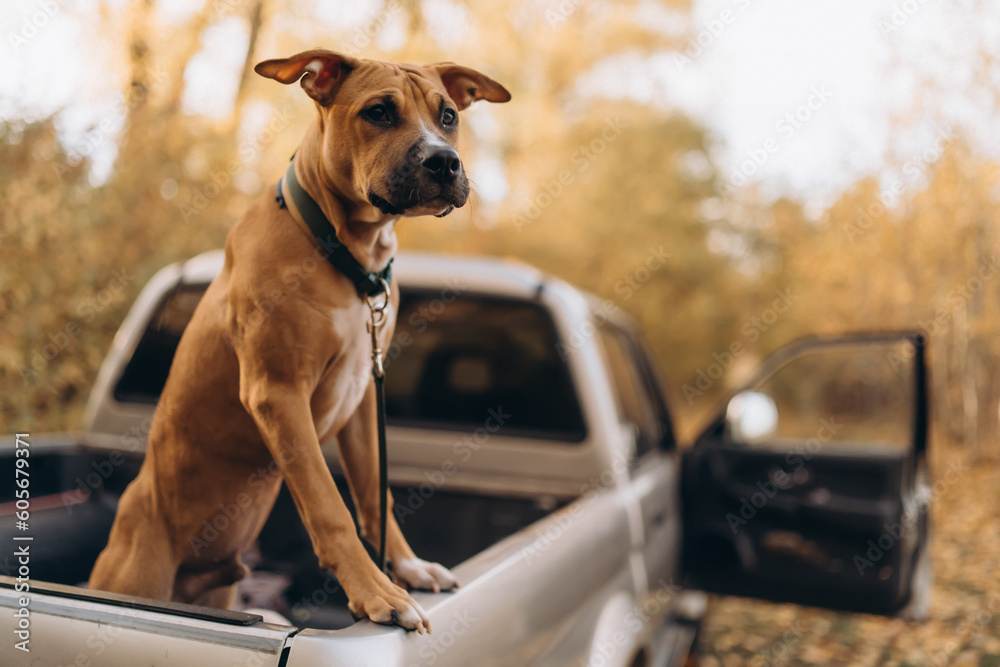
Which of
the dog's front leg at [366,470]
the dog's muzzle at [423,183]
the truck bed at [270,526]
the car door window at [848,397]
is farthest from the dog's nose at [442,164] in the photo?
the car door window at [848,397]

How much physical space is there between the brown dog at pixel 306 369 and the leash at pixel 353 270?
0.02m

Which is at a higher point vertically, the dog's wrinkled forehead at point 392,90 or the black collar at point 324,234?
the dog's wrinkled forehead at point 392,90

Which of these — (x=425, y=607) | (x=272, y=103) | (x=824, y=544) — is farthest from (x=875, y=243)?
(x=425, y=607)

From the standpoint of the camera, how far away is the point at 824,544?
3.33 meters

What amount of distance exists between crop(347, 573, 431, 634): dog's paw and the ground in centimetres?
369

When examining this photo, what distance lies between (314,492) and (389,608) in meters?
0.26

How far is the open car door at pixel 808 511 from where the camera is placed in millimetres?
3217

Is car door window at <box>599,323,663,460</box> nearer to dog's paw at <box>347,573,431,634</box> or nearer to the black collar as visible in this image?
the black collar

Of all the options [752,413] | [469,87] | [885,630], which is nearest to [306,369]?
[469,87]

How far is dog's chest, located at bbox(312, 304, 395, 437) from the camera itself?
5.30 feet

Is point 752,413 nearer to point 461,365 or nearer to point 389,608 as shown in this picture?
point 461,365

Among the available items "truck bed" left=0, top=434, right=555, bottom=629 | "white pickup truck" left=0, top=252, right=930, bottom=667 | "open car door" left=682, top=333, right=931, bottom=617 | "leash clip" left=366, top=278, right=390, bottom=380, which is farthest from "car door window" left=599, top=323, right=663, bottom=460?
"leash clip" left=366, top=278, right=390, bottom=380

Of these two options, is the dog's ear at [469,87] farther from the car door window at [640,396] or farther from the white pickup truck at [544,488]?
the car door window at [640,396]

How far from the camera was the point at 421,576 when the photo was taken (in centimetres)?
163
